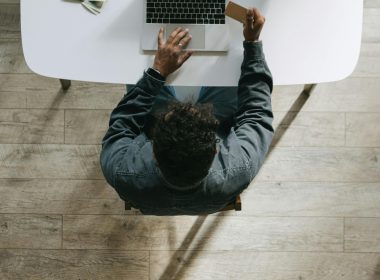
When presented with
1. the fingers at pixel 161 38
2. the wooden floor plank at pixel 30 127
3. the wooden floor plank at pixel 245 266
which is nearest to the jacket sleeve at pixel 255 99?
the fingers at pixel 161 38

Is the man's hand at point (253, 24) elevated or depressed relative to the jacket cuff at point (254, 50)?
elevated

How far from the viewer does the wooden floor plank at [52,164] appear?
86.6 inches

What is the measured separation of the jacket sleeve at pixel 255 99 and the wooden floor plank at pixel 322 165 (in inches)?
26.4

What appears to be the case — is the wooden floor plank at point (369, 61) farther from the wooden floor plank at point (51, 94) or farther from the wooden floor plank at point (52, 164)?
the wooden floor plank at point (52, 164)

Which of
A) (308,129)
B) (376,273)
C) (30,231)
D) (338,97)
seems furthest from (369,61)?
(30,231)

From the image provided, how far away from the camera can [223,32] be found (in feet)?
5.22

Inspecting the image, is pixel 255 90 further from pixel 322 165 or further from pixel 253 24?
pixel 322 165

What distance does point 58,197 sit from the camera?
2.19 meters

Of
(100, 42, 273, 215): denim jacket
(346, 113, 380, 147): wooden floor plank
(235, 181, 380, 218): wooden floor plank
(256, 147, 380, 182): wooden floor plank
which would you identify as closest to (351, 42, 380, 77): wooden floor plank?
(346, 113, 380, 147): wooden floor plank

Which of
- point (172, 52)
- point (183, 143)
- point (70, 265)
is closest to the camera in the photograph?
point (183, 143)

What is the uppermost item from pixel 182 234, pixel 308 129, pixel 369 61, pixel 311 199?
pixel 369 61

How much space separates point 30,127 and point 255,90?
108 centimetres

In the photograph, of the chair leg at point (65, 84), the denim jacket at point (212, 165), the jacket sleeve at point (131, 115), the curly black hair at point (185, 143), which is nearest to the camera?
the curly black hair at point (185, 143)

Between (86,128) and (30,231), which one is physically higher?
(86,128)
